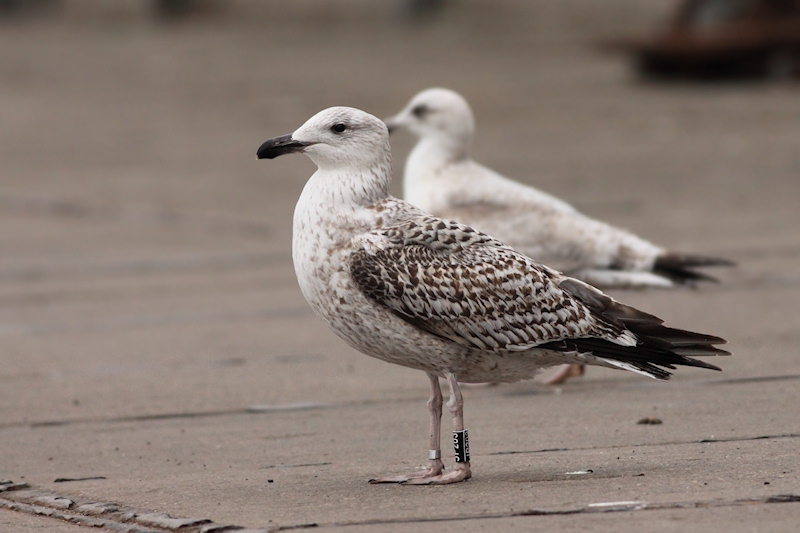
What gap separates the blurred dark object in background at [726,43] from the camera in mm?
28500

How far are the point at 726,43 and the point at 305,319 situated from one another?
19097 mm

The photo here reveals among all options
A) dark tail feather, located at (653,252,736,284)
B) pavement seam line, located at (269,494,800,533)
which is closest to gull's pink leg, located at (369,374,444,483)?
pavement seam line, located at (269,494,800,533)

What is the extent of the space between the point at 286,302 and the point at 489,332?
6303 mm

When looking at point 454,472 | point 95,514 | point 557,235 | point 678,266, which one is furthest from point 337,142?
point 678,266

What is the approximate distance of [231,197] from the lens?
19609mm

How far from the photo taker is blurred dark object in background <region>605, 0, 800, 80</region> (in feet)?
93.5

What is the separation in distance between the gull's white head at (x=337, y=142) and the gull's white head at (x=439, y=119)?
4.03m

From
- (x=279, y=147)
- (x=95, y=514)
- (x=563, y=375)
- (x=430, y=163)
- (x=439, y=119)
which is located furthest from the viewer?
(x=439, y=119)

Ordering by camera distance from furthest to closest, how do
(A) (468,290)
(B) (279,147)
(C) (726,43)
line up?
(C) (726,43) → (B) (279,147) → (A) (468,290)

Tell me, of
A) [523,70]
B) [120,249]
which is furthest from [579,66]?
[120,249]

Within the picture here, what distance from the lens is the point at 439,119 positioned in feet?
36.1

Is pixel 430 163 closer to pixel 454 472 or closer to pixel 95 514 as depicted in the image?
pixel 454 472

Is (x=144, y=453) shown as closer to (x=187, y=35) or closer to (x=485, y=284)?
(x=485, y=284)

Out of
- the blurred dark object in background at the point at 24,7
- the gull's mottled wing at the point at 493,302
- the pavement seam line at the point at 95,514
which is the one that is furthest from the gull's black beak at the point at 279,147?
the blurred dark object in background at the point at 24,7
